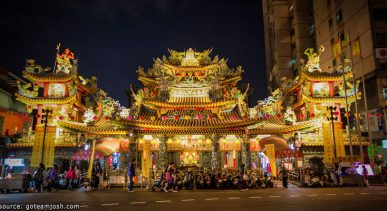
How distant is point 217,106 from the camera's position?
26.3m

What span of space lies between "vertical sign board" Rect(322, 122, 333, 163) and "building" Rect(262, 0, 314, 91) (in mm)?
24814

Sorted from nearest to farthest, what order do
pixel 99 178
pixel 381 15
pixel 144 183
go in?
pixel 99 178, pixel 144 183, pixel 381 15

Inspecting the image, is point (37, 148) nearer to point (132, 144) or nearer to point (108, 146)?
point (108, 146)

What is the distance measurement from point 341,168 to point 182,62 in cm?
1767

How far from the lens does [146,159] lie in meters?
24.4

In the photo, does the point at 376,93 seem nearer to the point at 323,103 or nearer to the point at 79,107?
the point at 323,103

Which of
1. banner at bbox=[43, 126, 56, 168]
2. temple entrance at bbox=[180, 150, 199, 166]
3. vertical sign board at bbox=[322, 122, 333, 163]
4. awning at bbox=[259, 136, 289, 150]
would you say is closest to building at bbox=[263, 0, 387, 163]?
vertical sign board at bbox=[322, 122, 333, 163]

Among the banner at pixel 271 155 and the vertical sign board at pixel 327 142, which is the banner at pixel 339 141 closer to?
the vertical sign board at pixel 327 142

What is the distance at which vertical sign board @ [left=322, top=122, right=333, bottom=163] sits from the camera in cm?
3102

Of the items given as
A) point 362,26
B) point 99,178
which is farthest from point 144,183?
point 362,26

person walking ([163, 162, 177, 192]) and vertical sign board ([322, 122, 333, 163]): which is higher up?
vertical sign board ([322, 122, 333, 163])

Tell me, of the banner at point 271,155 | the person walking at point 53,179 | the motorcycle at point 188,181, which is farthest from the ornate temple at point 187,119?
the person walking at point 53,179

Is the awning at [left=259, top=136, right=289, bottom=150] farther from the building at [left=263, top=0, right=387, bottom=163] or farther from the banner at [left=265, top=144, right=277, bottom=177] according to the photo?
the building at [left=263, top=0, right=387, bottom=163]

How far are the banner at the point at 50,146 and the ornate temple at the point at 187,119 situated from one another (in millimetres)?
99
